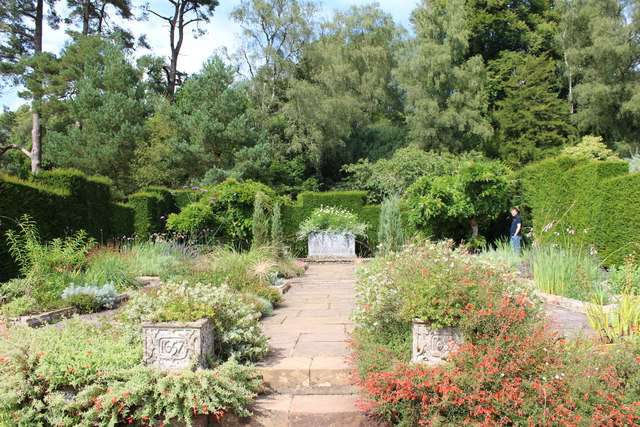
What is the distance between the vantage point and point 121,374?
286 centimetres

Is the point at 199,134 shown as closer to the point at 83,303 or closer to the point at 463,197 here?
the point at 463,197

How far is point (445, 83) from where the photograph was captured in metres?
20.7

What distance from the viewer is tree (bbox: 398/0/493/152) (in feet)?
65.8

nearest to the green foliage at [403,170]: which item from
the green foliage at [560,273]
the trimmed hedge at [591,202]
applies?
the trimmed hedge at [591,202]

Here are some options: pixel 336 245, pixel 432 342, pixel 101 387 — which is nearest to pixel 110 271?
pixel 101 387

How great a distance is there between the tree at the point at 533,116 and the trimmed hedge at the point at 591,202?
32.1ft

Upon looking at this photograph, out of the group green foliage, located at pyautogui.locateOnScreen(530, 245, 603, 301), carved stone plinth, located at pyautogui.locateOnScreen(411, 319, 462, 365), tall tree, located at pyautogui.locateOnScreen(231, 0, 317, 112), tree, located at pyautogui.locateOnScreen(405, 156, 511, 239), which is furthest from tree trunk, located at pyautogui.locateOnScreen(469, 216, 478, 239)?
tall tree, located at pyautogui.locateOnScreen(231, 0, 317, 112)

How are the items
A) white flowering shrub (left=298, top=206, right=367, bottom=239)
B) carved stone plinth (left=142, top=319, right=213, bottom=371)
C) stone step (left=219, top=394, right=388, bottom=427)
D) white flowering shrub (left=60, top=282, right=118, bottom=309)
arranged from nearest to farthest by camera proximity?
1. stone step (left=219, top=394, right=388, bottom=427)
2. carved stone plinth (left=142, top=319, right=213, bottom=371)
3. white flowering shrub (left=60, top=282, right=118, bottom=309)
4. white flowering shrub (left=298, top=206, right=367, bottom=239)

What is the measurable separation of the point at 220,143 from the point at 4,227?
12.9 m

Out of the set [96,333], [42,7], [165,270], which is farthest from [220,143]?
[96,333]

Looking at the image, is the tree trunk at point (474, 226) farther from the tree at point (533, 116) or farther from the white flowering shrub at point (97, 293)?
the tree at point (533, 116)

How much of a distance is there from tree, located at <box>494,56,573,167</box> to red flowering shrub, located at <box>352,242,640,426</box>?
741 inches

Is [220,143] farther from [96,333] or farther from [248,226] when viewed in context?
[96,333]

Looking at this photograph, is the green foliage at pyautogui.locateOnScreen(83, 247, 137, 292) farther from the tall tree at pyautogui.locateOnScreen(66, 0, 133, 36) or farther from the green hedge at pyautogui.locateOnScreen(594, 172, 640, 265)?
the tall tree at pyautogui.locateOnScreen(66, 0, 133, 36)
